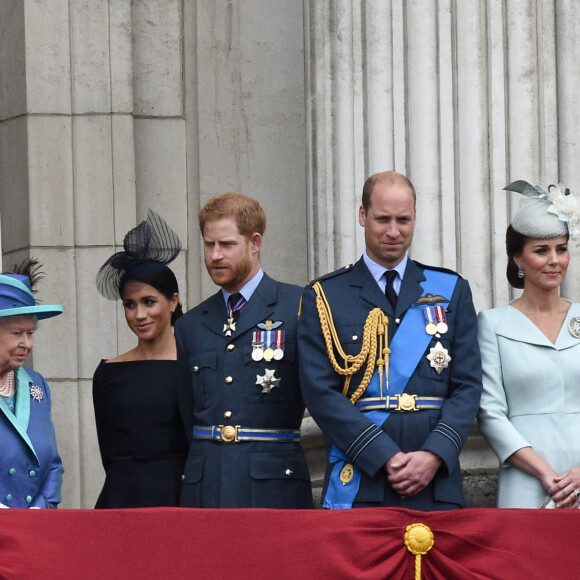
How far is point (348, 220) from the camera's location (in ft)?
23.5

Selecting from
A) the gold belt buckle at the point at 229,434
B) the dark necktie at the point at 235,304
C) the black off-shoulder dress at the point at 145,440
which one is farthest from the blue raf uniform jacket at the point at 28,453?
the dark necktie at the point at 235,304

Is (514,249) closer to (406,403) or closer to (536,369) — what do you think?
(536,369)

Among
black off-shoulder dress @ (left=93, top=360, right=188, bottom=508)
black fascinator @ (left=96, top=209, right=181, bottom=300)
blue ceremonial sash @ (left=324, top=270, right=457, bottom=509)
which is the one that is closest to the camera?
blue ceremonial sash @ (left=324, top=270, right=457, bottom=509)

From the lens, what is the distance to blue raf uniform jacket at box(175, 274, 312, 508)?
5664 millimetres

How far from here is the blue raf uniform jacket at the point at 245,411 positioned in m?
5.66

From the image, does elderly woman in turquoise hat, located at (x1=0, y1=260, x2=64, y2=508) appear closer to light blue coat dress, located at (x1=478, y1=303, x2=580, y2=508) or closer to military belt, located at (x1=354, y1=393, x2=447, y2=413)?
military belt, located at (x1=354, y1=393, x2=447, y2=413)

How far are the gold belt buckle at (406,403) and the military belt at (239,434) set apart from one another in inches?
19.8

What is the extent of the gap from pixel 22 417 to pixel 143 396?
0.60 meters

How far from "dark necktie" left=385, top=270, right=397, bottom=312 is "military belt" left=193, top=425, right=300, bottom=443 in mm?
577

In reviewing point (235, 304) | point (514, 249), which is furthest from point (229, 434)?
point (514, 249)

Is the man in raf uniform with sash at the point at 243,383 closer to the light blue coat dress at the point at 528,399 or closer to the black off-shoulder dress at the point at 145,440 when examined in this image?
the black off-shoulder dress at the point at 145,440

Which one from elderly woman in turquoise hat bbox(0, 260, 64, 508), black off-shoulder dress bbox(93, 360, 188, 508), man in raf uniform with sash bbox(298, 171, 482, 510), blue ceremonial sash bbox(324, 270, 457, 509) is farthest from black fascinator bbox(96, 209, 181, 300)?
blue ceremonial sash bbox(324, 270, 457, 509)

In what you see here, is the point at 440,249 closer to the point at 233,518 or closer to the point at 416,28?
the point at 416,28

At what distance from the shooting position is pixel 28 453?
570 centimetres
